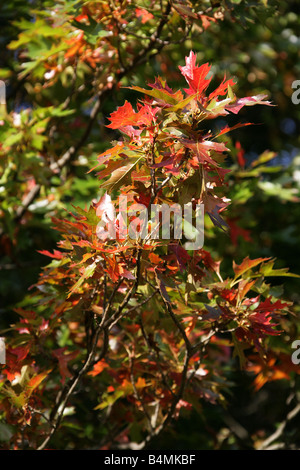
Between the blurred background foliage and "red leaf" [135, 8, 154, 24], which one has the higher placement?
"red leaf" [135, 8, 154, 24]

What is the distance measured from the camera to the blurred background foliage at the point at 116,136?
2623mm

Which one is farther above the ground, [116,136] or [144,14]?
[144,14]

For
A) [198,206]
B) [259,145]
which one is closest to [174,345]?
[198,206]

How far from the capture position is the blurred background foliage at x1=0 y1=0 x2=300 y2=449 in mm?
2623

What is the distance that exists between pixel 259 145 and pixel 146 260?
4.84 m

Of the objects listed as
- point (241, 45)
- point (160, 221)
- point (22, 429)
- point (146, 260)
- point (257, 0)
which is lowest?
point (22, 429)

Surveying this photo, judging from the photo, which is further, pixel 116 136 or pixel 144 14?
pixel 116 136

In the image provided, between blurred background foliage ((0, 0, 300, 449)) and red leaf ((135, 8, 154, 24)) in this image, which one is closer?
red leaf ((135, 8, 154, 24))

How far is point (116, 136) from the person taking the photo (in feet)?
13.2

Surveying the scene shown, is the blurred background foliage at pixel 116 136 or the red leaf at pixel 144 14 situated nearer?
the red leaf at pixel 144 14

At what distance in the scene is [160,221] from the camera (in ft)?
4.99

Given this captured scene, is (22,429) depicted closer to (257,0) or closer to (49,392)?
(49,392)

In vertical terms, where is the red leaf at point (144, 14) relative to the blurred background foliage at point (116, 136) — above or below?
above

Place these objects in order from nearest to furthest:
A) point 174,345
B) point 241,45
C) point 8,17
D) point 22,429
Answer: point 22,429, point 174,345, point 8,17, point 241,45
